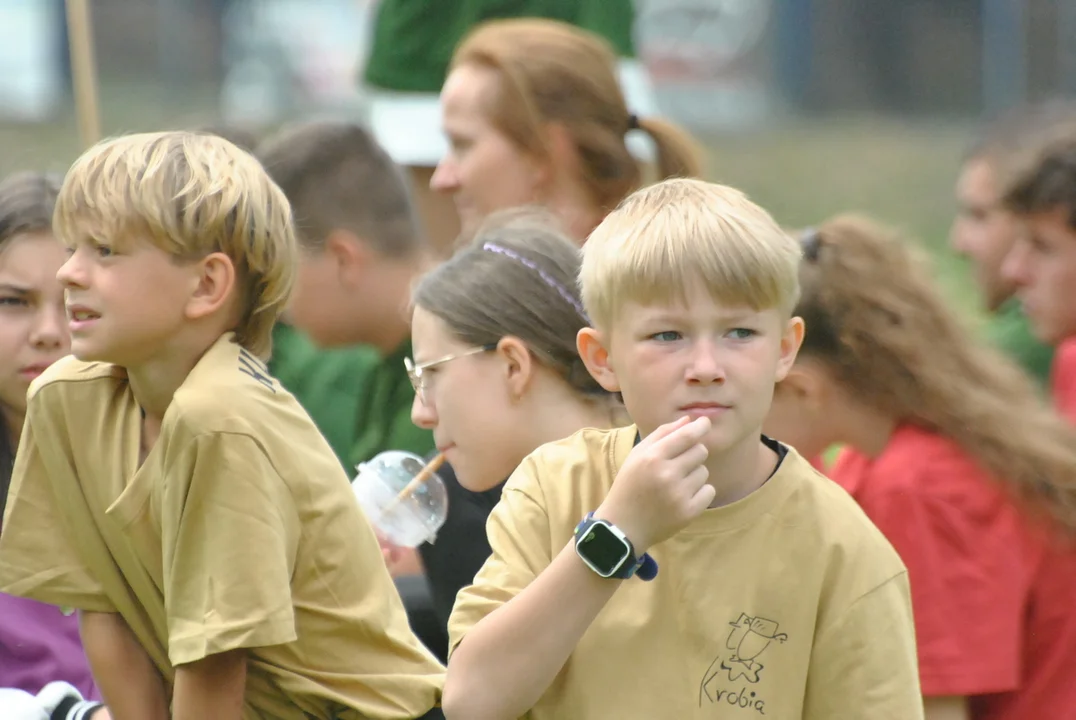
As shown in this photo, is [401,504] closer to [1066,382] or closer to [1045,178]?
[1066,382]

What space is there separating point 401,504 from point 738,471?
54.5 inches

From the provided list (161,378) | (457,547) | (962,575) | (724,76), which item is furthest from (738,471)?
(724,76)

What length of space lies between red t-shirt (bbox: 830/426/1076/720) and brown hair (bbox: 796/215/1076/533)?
71 mm

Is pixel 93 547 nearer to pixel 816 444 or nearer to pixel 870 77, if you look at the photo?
pixel 816 444

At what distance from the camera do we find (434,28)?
602cm

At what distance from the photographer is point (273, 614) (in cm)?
298

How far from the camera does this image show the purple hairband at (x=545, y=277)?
→ 11.8ft

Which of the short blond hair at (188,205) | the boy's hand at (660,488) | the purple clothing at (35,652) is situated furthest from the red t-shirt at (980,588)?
the purple clothing at (35,652)

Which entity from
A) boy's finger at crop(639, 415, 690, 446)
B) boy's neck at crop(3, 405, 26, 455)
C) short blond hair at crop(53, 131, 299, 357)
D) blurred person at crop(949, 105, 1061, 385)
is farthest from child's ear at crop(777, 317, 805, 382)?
boy's neck at crop(3, 405, 26, 455)

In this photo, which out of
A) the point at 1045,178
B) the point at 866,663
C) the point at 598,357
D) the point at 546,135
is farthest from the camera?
the point at 546,135

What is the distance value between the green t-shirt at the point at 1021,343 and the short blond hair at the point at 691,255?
2.41m

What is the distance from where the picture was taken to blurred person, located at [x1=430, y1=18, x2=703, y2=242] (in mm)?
4863

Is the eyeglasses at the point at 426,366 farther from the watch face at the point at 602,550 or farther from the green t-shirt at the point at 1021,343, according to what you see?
the green t-shirt at the point at 1021,343

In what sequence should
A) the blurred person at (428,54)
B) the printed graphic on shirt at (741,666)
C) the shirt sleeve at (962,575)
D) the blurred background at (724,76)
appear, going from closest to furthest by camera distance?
the printed graphic on shirt at (741,666)
the shirt sleeve at (962,575)
the blurred person at (428,54)
the blurred background at (724,76)
